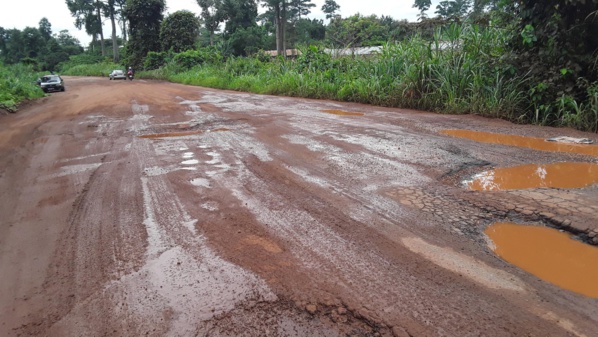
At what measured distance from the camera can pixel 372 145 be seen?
17.0ft

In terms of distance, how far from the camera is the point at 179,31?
3366 cm

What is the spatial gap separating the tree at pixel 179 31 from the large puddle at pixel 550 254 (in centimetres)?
3497

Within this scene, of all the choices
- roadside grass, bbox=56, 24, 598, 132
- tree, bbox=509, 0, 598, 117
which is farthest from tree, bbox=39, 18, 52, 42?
tree, bbox=509, 0, 598, 117

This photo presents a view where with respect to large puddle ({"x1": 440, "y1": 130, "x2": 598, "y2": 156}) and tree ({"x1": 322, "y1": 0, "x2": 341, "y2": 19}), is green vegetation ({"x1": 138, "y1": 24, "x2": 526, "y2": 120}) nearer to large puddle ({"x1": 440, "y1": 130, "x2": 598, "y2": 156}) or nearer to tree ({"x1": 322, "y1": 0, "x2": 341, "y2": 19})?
large puddle ({"x1": 440, "y1": 130, "x2": 598, "y2": 156})

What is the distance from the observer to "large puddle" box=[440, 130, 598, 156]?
15.5ft

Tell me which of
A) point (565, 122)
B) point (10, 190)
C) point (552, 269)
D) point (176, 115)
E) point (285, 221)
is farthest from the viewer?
point (176, 115)

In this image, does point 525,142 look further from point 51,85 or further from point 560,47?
point 51,85

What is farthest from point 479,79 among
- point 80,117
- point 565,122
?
point 80,117

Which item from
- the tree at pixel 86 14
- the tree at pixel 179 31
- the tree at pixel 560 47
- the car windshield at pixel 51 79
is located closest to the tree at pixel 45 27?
the tree at pixel 86 14

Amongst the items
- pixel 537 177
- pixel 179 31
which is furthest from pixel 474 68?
pixel 179 31

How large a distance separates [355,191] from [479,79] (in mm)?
6008

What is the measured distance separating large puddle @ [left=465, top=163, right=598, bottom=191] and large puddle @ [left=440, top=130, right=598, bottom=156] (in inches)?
31.0

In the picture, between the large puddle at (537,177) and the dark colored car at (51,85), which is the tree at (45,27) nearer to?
the dark colored car at (51,85)

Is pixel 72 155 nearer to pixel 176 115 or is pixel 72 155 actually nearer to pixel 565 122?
pixel 176 115
